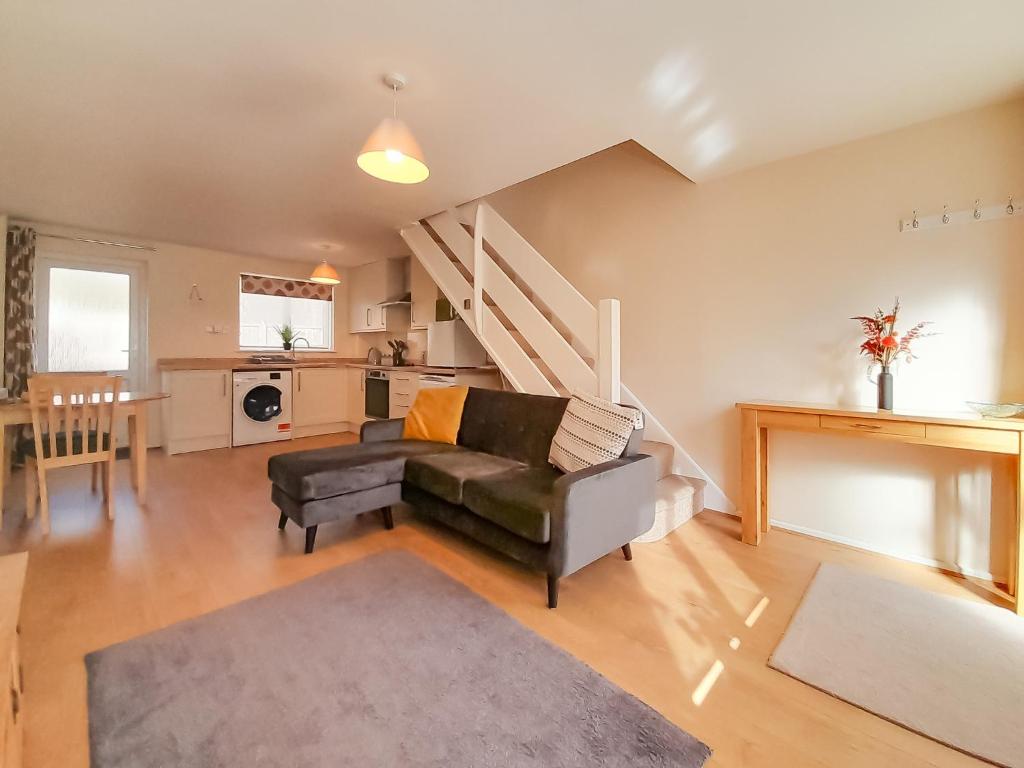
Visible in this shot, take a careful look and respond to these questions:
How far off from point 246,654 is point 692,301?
330 cm

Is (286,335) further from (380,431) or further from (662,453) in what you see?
(662,453)

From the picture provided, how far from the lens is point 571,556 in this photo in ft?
6.19

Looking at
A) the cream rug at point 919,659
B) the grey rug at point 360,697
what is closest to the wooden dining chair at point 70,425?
the grey rug at point 360,697

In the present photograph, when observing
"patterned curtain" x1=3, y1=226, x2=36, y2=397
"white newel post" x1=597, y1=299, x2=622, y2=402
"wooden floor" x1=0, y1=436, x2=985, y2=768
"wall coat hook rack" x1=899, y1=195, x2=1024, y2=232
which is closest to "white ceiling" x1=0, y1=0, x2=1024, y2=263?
"wall coat hook rack" x1=899, y1=195, x2=1024, y2=232

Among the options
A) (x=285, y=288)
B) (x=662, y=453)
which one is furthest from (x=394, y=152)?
(x=285, y=288)

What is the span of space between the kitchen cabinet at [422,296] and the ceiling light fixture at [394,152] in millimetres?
2922

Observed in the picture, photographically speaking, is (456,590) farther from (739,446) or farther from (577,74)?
(577,74)

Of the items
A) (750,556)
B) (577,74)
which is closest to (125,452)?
(577,74)

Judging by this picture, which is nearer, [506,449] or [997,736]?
[997,736]

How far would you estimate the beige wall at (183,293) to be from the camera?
4.84 m

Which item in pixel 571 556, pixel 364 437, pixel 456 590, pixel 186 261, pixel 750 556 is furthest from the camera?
pixel 186 261

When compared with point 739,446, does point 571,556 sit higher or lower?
lower

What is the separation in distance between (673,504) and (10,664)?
9.30ft

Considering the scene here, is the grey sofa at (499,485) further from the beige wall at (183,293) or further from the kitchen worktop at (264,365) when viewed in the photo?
the beige wall at (183,293)
